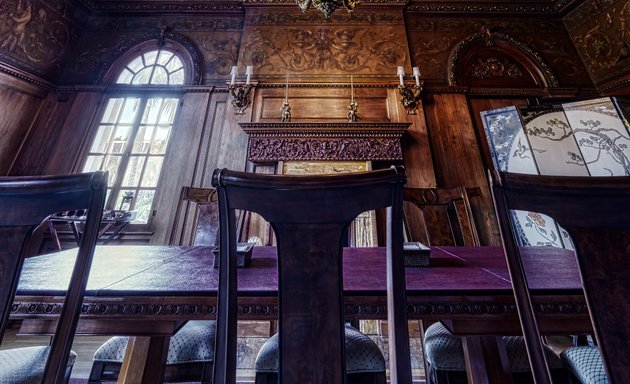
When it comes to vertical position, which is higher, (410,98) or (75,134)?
(410,98)

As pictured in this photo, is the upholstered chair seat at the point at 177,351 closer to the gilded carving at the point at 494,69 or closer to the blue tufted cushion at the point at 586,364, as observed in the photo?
the blue tufted cushion at the point at 586,364

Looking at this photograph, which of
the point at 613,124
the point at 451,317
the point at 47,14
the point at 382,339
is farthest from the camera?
the point at 47,14

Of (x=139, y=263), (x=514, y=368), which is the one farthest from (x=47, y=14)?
(x=514, y=368)

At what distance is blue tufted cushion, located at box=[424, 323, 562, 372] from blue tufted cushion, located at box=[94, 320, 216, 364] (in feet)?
3.03

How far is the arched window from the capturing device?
3.08 meters

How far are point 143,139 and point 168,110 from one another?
0.54 metres

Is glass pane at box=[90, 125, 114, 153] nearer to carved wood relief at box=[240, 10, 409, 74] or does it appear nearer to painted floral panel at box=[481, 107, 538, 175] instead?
carved wood relief at box=[240, 10, 409, 74]

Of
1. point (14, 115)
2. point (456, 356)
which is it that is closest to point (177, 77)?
point (14, 115)

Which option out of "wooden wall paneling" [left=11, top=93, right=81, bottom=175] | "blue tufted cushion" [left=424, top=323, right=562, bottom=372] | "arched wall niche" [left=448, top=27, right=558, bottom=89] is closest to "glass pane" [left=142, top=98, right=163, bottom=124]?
"wooden wall paneling" [left=11, top=93, right=81, bottom=175]

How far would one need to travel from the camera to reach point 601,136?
270cm

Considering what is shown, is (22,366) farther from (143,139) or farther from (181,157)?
(143,139)

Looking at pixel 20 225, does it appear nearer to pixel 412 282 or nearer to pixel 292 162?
pixel 412 282

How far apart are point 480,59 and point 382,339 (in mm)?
4062

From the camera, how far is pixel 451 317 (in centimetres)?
64
